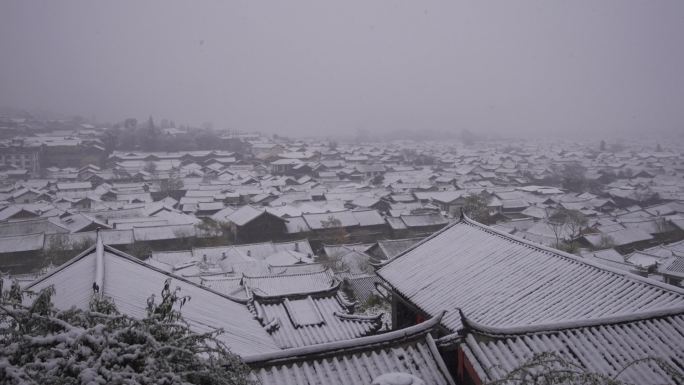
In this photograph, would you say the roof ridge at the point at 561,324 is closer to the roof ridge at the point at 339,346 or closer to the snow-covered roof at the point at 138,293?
the roof ridge at the point at 339,346

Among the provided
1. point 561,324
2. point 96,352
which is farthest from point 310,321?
point 96,352

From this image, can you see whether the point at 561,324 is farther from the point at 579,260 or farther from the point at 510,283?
the point at 579,260

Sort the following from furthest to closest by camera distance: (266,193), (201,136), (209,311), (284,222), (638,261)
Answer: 1. (201,136)
2. (266,193)
3. (284,222)
4. (638,261)
5. (209,311)

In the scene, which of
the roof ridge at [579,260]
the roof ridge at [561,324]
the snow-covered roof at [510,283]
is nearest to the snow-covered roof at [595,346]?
the roof ridge at [561,324]

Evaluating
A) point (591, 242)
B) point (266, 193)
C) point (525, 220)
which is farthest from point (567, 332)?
point (266, 193)

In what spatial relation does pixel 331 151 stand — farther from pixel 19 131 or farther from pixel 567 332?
pixel 567 332

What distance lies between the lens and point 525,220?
120 feet

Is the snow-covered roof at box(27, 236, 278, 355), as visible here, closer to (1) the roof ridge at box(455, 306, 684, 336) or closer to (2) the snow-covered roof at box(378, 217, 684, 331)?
(1) the roof ridge at box(455, 306, 684, 336)

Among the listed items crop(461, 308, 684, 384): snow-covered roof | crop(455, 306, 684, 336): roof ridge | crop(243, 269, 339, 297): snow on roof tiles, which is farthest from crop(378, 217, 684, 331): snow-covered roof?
crop(243, 269, 339, 297): snow on roof tiles

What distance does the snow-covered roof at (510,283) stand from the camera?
25.7 feet

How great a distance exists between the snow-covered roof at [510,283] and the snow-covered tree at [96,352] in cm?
588

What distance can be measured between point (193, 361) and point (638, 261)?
89.7ft

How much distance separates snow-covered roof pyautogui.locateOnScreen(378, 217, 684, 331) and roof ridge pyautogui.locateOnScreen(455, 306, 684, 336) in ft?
3.28

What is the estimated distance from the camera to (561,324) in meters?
5.99
